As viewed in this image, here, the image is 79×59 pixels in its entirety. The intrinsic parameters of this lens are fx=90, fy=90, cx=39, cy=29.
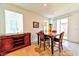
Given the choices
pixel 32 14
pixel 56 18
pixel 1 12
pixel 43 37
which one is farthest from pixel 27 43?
pixel 56 18

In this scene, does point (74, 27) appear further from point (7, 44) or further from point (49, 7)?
point (7, 44)

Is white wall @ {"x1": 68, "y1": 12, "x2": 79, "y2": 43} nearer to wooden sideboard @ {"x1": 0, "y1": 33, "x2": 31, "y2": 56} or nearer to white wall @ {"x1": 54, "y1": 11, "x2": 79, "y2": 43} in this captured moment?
white wall @ {"x1": 54, "y1": 11, "x2": 79, "y2": 43}

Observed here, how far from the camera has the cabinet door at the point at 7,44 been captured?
3170 millimetres

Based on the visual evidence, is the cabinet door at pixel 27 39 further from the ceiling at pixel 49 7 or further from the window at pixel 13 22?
the ceiling at pixel 49 7

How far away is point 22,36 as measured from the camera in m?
4.21

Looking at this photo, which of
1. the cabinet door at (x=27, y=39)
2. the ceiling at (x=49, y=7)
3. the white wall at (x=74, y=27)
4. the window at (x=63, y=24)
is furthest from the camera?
the window at (x=63, y=24)

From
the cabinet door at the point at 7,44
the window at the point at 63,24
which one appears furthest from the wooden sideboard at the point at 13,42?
the window at the point at 63,24

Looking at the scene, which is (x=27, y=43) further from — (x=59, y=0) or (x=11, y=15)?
(x=59, y=0)

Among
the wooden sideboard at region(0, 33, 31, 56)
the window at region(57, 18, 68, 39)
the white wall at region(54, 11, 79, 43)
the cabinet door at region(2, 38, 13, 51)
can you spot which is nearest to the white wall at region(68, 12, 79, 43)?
the white wall at region(54, 11, 79, 43)

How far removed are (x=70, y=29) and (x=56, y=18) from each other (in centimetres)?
116

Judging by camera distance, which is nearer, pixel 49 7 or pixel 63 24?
pixel 49 7

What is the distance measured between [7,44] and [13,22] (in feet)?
4.05

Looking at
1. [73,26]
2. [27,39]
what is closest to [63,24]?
[73,26]

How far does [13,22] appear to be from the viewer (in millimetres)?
4195
